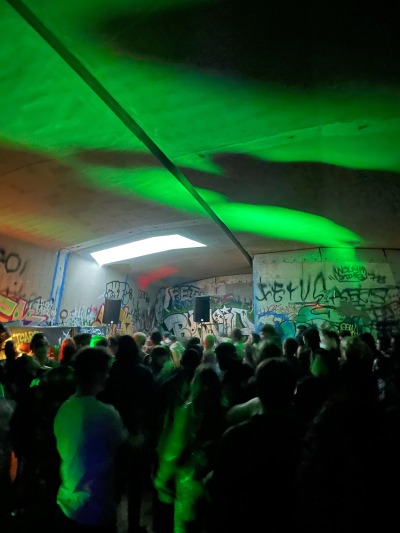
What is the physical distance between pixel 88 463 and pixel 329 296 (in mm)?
9629

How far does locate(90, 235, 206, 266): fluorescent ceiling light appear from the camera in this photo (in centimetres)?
1098

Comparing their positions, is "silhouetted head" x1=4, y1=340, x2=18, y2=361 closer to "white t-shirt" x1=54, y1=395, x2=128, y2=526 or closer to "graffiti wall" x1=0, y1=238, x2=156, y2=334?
"white t-shirt" x1=54, y1=395, x2=128, y2=526

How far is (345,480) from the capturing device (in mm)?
1587

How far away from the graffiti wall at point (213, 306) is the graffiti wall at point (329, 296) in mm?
5168

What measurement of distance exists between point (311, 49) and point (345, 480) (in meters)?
3.66

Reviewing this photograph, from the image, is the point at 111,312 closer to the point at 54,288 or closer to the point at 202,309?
the point at 54,288

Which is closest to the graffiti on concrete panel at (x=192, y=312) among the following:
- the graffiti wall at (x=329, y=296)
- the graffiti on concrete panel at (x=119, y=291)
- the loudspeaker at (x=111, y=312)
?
the graffiti on concrete panel at (x=119, y=291)

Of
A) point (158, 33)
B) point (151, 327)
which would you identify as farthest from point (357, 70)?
point (151, 327)

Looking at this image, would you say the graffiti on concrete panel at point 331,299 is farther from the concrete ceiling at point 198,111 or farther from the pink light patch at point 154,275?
the pink light patch at point 154,275

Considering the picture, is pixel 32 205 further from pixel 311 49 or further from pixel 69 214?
pixel 311 49

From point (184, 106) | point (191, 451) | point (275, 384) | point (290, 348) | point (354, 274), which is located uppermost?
point (184, 106)

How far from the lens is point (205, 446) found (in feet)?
8.68

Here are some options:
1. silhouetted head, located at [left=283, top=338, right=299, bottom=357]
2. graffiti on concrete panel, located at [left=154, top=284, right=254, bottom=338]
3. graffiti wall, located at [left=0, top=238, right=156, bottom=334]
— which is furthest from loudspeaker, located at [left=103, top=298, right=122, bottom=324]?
silhouetted head, located at [left=283, top=338, right=299, bottom=357]

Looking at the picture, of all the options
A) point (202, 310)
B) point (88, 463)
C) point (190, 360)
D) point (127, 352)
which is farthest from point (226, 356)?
point (202, 310)
